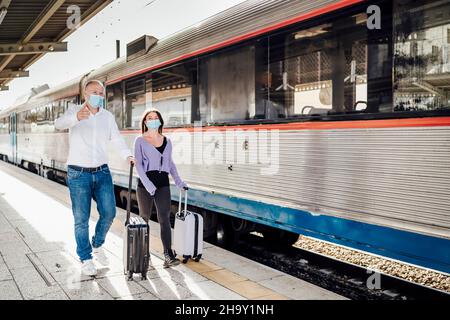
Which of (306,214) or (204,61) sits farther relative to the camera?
(204,61)

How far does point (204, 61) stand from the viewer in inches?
222

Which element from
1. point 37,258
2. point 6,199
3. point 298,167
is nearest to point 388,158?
point 298,167

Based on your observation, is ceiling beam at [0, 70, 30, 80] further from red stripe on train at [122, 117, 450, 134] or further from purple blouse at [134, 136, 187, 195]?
purple blouse at [134, 136, 187, 195]

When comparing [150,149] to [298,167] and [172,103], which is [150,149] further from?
[172,103]

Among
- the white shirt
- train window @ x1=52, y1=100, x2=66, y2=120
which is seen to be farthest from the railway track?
train window @ x1=52, y1=100, x2=66, y2=120

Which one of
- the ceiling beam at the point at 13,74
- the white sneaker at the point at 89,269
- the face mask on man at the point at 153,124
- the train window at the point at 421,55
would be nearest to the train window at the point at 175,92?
the face mask on man at the point at 153,124

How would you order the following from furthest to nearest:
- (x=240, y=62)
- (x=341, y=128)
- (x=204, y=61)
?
(x=204, y=61)
(x=240, y=62)
(x=341, y=128)

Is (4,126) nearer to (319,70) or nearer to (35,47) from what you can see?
(35,47)

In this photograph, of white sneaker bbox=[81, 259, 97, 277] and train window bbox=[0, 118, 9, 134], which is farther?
train window bbox=[0, 118, 9, 134]

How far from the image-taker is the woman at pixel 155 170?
14.0 feet

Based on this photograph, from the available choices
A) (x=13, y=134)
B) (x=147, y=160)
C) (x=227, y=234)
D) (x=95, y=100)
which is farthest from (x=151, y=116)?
(x=13, y=134)

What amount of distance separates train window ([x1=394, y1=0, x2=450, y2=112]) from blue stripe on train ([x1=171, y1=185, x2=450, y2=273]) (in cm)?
98

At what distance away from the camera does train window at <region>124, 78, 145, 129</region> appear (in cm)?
736
